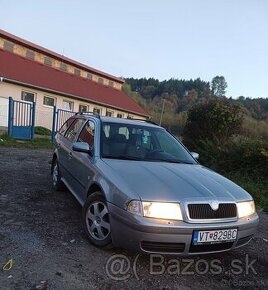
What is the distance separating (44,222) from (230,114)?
11.6 metres

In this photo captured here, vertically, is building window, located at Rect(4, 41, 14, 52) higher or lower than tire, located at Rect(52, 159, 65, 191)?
higher

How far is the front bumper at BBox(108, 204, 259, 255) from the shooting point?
12.4 feet

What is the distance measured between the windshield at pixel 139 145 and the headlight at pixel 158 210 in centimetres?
131

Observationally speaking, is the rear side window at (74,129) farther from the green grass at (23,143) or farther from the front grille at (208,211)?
the green grass at (23,143)

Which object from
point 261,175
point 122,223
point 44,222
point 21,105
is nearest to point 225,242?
point 122,223

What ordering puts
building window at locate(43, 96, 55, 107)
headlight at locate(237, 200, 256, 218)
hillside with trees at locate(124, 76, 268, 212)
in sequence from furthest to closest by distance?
building window at locate(43, 96, 55, 107) → hillside with trees at locate(124, 76, 268, 212) → headlight at locate(237, 200, 256, 218)

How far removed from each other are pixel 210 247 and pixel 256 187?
5943mm

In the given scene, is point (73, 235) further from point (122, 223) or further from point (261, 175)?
point (261, 175)

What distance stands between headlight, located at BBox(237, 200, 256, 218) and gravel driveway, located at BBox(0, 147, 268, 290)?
2.11 ft

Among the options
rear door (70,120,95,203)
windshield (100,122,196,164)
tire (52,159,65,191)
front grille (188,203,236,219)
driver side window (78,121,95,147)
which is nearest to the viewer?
front grille (188,203,236,219)

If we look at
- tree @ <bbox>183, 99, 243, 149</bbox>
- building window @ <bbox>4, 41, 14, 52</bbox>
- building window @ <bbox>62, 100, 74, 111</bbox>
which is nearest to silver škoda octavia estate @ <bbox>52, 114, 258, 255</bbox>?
tree @ <bbox>183, 99, 243, 149</bbox>

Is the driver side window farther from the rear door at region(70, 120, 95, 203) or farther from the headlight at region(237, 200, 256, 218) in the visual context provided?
the headlight at region(237, 200, 256, 218)

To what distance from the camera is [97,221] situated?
4527 millimetres

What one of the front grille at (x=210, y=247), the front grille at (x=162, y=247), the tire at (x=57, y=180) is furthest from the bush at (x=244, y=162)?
the front grille at (x=162, y=247)
